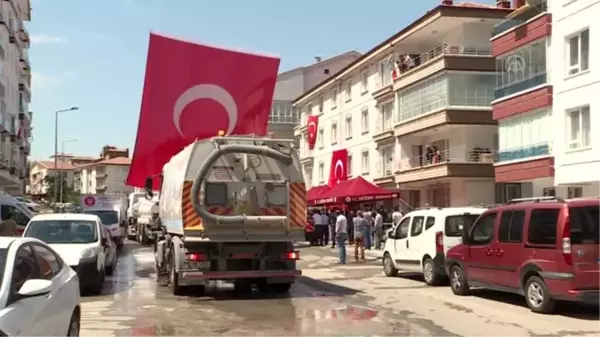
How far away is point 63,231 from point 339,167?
3569 cm

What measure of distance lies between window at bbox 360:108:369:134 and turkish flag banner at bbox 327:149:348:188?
2238 mm

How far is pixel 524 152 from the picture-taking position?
30109mm

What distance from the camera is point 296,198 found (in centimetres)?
1476

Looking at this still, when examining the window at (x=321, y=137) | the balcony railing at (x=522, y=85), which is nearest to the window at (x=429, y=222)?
the balcony railing at (x=522, y=85)

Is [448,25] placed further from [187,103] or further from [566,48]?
[187,103]

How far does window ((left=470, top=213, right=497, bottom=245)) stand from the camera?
13.7m

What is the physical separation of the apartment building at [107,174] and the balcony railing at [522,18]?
110 metres

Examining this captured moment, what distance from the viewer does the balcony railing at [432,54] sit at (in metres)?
36.9

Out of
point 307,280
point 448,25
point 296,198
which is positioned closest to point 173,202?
point 296,198

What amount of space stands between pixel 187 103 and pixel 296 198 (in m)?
7.89

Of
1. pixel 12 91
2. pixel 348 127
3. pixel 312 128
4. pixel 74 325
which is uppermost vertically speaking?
pixel 12 91

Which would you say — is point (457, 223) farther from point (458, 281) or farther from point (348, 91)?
point (348, 91)

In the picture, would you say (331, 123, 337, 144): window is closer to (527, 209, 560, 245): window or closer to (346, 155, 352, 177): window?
(346, 155, 352, 177): window

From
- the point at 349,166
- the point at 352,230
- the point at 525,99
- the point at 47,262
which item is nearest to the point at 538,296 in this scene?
the point at 47,262
